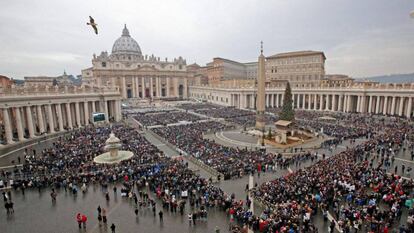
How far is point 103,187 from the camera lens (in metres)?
16.9

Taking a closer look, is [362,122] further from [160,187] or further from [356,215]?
[160,187]

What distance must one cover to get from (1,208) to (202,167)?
1402 centimetres

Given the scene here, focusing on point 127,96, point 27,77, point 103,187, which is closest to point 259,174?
point 103,187

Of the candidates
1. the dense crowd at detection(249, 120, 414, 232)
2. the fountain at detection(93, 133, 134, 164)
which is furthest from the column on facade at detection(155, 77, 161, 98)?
the dense crowd at detection(249, 120, 414, 232)

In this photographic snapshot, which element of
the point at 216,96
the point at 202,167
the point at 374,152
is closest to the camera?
the point at 202,167

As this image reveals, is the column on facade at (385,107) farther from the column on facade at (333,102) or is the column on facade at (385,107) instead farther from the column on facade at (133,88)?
the column on facade at (133,88)

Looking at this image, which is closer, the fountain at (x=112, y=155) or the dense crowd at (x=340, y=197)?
the dense crowd at (x=340, y=197)

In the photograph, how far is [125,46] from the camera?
12631 centimetres

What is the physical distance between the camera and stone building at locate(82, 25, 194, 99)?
97012 millimetres

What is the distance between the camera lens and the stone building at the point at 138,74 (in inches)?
3819

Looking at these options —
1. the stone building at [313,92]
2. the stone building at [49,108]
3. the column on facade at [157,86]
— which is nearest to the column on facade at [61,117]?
the stone building at [49,108]

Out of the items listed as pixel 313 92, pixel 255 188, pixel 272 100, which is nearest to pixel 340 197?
pixel 255 188

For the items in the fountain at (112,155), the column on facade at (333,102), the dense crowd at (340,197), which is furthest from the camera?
the column on facade at (333,102)

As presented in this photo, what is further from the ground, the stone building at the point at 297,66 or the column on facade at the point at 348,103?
the stone building at the point at 297,66
